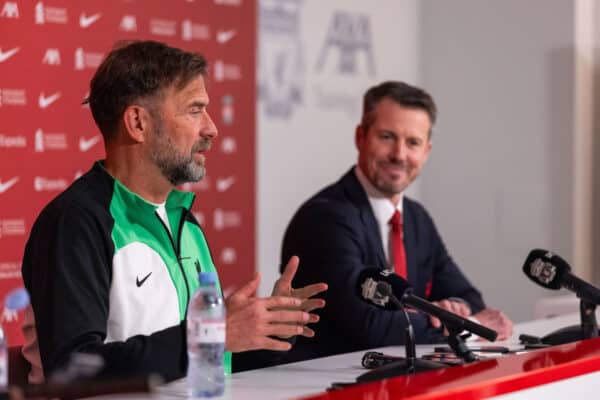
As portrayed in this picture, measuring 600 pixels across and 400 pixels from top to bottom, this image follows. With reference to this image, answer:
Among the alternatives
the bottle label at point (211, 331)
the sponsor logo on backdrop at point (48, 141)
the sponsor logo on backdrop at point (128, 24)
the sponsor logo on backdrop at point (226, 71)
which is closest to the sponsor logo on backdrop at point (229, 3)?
the sponsor logo on backdrop at point (226, 71)

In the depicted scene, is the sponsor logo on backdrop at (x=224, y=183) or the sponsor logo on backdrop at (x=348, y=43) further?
the sponsor logo on backdrop at (x=348, y=43)

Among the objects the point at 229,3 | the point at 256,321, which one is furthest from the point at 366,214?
the point at 229,3

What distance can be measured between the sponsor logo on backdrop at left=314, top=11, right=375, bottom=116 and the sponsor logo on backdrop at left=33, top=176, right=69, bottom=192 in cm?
191

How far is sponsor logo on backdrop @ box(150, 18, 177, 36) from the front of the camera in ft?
15.2

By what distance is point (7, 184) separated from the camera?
407 cm

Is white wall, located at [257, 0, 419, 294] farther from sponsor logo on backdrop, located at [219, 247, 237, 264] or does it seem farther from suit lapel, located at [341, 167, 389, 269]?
suit lapel, located at [341, 167, 389, 269]

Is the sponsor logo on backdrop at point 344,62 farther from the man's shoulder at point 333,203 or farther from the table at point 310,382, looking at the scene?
the table at point 310,382

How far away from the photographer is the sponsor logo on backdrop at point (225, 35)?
495cm

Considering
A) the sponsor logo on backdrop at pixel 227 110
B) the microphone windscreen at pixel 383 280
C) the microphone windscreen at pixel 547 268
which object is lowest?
the microphone windscreen at pixel 547 268

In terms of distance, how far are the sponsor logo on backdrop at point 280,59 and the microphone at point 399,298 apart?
2.99 m

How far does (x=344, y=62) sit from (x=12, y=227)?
2.48m

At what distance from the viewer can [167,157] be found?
2656mm

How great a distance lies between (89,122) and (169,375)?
2327 mm

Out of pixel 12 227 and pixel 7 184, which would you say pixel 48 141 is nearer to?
pixel 7 184
